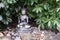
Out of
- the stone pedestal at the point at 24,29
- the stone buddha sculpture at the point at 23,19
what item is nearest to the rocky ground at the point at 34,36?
the stone pedestal at the point at 24,29

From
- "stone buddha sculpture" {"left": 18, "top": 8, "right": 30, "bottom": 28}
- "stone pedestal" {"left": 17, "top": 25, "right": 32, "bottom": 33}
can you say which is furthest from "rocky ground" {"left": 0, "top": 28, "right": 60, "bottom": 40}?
"stone buddha sculpture" {"left": 18, "top": 8, "right": 30, "bottom": 28}

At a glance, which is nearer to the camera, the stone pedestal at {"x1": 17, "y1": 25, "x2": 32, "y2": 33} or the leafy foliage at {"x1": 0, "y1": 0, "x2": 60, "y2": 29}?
the leafy foliage at {"x1": 0, "y1": 0, "x2": 60, "y2": 29}

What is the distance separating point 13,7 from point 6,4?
24cm

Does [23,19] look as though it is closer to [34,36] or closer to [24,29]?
[24,29]

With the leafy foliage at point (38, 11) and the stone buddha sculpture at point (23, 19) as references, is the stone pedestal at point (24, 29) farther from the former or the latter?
the leafy foliage at point (38, 11)

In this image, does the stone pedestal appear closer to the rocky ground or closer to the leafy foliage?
the rocky ground

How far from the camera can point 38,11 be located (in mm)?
3311

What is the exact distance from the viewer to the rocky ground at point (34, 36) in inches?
125

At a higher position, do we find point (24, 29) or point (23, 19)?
point (23, 19)

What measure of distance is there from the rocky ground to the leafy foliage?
0.12 metres

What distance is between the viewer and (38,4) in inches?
131

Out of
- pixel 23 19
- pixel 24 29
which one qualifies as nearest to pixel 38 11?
pixel 23 19

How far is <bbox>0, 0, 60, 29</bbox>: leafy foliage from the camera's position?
3.21m

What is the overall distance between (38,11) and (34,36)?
1.53 feet
